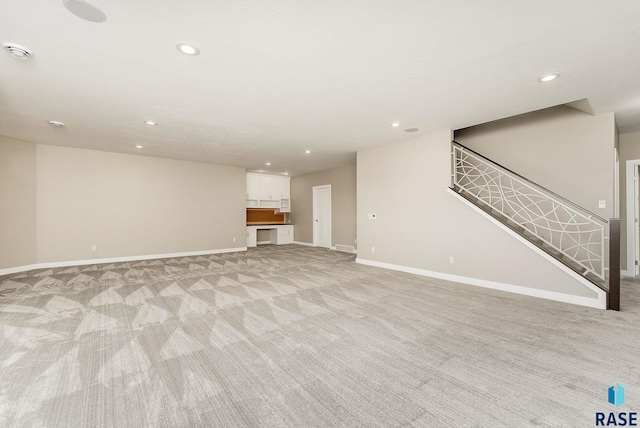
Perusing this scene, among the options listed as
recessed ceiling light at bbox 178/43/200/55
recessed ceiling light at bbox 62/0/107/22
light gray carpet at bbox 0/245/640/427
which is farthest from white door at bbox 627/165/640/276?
recessed ceiling light at bbox 62/0/107/22

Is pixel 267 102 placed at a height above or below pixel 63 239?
above

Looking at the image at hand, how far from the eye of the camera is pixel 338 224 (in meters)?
8.77

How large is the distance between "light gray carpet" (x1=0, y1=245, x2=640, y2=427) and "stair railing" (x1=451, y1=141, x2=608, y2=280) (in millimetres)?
881

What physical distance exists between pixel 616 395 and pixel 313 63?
3.57 metres

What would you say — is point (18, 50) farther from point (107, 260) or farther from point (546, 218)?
point (546, 218)

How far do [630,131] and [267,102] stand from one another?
6948 millimetres

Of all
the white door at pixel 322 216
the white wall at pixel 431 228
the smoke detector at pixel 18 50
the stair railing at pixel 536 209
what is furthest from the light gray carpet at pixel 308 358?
the white door at pixel 322 216

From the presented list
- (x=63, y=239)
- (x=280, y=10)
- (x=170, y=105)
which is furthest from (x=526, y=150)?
(x=63, y=239)

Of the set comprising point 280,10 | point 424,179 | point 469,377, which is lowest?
point 469,377

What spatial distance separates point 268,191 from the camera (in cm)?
1027

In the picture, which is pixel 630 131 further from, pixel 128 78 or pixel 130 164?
pixel 130 164

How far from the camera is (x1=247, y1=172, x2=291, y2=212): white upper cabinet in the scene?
9789 mm

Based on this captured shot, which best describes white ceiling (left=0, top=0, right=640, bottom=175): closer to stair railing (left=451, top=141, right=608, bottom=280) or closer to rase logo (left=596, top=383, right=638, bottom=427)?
stair railing (left=451, top=141, right=608, bottom=280)

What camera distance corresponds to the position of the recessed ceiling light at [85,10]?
6.22 ft
